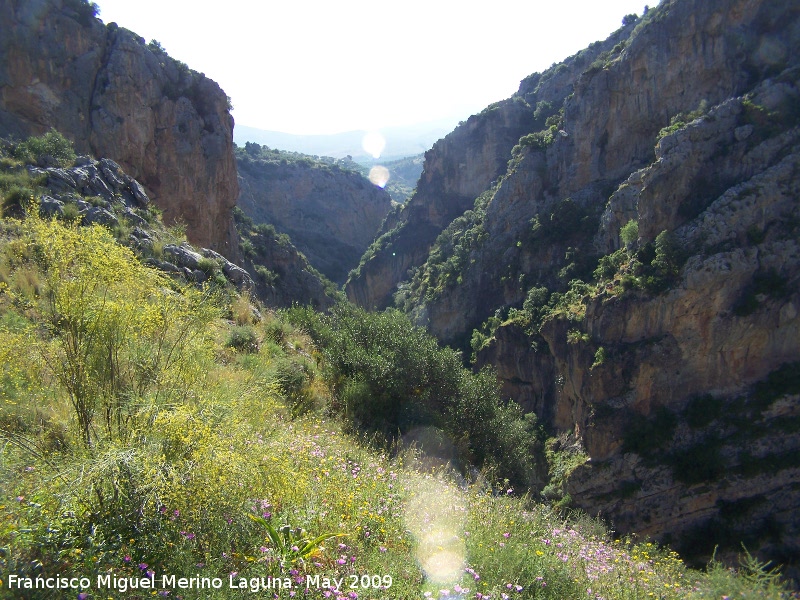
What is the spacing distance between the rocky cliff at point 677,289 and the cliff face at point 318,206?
4343 cm

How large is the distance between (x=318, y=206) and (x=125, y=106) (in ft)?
198

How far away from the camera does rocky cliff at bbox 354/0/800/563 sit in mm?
23109

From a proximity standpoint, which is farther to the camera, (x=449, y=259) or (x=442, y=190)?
(x=442, y=190)

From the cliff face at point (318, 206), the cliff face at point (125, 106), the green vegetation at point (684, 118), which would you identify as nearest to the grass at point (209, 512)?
the cliff face at point (125, 106)

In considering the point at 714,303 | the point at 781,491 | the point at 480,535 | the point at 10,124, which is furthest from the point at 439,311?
the point at 480,535

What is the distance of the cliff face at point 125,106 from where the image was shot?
65.3 feet

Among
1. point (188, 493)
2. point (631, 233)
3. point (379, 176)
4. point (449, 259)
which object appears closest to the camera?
point (188, 493)

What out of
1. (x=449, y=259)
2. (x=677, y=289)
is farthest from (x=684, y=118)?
(x=449, y=259)

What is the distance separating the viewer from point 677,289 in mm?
25781

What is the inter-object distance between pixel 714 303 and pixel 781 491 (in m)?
9.15

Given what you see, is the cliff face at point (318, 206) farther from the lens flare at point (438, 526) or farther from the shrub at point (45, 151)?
the lens flare at point (438, 526)

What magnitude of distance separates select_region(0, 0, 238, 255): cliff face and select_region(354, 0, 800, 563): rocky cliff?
22.2 meters

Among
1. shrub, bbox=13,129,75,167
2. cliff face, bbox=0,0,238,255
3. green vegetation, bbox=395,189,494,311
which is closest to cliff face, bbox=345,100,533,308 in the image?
green vegetation, bbox=395,189,494,311

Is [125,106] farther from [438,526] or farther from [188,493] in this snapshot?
[438,526]
